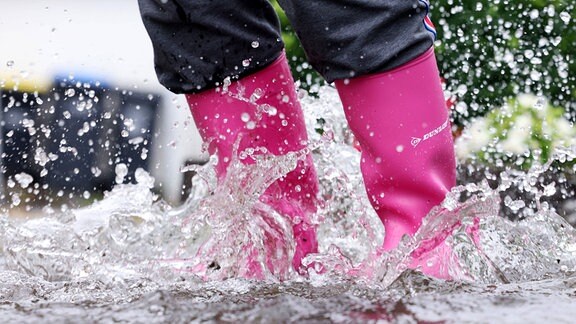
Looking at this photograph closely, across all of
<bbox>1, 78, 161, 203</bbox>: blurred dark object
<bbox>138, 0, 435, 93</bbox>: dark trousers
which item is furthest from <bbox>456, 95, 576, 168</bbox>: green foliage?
<bbox>1, 78, 161, 203</bbox>: blurred dark object

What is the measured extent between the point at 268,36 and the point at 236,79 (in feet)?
0.31

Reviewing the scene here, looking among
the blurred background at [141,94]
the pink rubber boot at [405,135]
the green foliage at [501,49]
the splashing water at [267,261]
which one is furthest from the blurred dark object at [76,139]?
the pink rubber boot at [405,135]

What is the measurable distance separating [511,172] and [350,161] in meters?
0.53

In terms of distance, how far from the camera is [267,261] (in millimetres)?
1601

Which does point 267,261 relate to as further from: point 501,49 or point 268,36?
point 501,49

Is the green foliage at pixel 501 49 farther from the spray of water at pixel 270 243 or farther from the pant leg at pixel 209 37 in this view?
the pant leg at pixel 209 37

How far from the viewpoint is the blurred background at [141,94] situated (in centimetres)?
338

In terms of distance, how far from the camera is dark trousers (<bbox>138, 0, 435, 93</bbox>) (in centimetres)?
146

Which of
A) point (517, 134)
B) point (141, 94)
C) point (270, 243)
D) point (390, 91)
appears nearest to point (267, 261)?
point (270, 243)

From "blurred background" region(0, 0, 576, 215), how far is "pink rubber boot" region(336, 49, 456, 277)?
2.31 ft

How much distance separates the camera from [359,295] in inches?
46.1

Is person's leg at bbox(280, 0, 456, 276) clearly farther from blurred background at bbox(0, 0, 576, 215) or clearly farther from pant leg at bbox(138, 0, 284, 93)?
blurred background at bbox(0, 0, 576, 215)

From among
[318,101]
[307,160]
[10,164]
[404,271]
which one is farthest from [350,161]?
[10,164]

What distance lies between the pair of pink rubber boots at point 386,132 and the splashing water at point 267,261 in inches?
1.6
